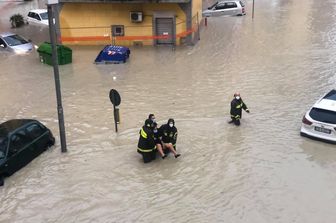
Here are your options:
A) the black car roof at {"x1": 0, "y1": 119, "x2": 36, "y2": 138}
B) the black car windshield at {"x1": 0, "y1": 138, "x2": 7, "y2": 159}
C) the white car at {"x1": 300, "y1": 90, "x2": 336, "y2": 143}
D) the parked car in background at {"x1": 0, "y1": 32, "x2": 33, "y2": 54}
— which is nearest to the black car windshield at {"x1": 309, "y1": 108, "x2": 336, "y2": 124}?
the white car at {"x1": 300, "y1": 90, "x2": 336, "y2": 143}

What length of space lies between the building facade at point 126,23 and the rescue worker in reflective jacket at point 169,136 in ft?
45.6

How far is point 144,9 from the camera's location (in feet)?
87.0

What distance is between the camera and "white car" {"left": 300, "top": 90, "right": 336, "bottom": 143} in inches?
538

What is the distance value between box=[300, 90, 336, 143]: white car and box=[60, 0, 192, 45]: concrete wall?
1370 cm

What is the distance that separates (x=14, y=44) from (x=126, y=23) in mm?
6430

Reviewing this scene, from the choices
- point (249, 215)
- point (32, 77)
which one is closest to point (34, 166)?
point (249, 215)

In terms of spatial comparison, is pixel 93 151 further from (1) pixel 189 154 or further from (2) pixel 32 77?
(2) pixel 32 77

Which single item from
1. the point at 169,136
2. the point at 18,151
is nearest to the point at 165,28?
the point at 169,136

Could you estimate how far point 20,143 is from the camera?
13.1m

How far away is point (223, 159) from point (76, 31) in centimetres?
1643

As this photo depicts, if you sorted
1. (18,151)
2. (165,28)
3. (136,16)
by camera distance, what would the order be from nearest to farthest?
1. (18,151)
2. (136,16)
3. (165,28)

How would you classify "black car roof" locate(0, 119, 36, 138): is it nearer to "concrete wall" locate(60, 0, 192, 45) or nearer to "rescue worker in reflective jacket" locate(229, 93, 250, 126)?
"rescue worker in reflective jacket" locate(229, 93, 250, 126)

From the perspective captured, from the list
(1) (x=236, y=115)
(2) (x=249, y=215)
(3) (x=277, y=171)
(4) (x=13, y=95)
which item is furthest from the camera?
(4) (x=13, y=95)

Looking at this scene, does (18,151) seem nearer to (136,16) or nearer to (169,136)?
(169,136)
